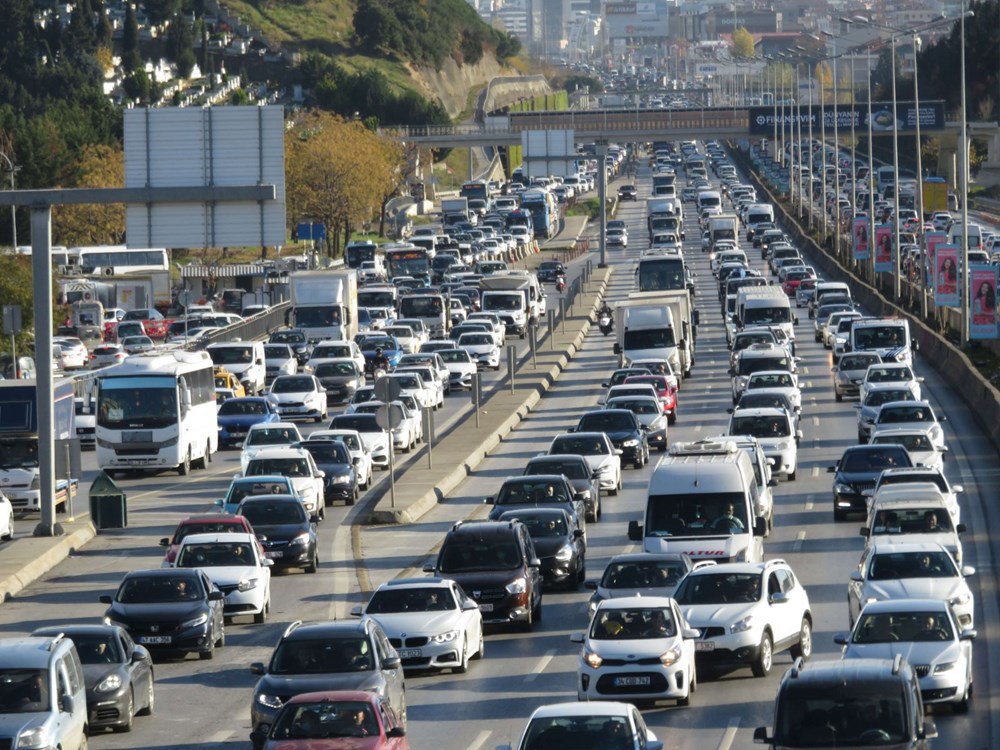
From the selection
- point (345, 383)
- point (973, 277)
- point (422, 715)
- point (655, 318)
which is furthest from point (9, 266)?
point (422, 715)

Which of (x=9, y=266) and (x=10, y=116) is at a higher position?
(x=10, y=116)

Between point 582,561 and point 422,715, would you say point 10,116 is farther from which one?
point 422,715

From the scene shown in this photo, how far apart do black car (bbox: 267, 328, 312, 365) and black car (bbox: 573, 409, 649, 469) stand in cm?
2638

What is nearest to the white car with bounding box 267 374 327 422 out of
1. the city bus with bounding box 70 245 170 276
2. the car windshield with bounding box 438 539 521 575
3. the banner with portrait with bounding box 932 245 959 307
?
the banner with portrait with bounding box 932 245 959 307

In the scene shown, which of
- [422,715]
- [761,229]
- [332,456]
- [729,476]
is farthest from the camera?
[761,229]

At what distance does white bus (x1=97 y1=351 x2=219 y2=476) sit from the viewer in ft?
161

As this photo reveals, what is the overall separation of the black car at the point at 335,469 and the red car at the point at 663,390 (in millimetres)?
11505

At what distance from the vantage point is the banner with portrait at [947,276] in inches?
2635

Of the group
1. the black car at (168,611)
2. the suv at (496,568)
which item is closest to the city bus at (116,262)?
the suv at (496,568)

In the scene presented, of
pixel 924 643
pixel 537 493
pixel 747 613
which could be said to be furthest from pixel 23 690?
pixel 537 493

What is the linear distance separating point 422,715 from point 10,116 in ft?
409

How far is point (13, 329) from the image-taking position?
58938 millimetres

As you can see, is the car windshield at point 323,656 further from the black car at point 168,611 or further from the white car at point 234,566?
the white car at point 234,566

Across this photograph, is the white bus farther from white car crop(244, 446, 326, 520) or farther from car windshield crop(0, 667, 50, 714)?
car windshield crop(0, 667, 50, 714)
